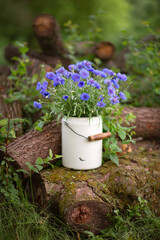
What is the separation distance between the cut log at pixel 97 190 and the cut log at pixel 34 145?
0.44ft

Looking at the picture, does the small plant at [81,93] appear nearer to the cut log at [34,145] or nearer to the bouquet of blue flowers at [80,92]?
the bouquet of blue flowers at [80,92]

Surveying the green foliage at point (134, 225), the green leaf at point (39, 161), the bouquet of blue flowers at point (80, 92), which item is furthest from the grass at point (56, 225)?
the bouquet of blue flowers at point (80, 92)

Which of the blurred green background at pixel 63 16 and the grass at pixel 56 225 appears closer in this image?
the grass at pixel 56 225

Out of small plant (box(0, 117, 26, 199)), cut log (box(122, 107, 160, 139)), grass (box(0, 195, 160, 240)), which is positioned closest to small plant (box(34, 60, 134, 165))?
small plant (box(0, 117, 26, 199))

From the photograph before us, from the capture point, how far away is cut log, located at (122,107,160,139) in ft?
9.05

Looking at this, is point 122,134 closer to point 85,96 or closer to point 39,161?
point 85,96

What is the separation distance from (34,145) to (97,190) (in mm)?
532

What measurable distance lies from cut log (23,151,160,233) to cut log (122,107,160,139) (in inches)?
31.1

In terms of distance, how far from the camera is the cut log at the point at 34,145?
6.03ft

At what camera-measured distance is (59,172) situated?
6.17 ft

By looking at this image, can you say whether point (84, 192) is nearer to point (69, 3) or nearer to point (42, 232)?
point (42, 232)

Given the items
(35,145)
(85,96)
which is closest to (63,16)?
(35,145)

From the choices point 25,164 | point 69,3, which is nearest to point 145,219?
point 25,164

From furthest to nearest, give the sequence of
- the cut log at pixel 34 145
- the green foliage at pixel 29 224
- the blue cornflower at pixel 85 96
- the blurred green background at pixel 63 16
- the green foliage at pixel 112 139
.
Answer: the blurred green background at pixel 63 16
the green foliage at pixel 112 139
the cut log at pixel 34 145
the blue cornflower at pixel 85 96
the green foliage at pixel 29 224
